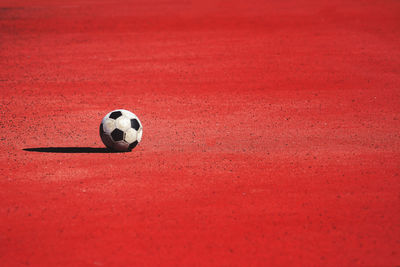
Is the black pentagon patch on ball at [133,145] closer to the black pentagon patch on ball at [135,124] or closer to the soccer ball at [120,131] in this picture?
the soccer ball at [120,131]

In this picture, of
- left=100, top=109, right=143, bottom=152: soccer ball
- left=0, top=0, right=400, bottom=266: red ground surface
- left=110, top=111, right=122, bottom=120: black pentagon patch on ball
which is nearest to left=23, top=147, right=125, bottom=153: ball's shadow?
left=0, top=0, right=400, bottom=266: red ground surface

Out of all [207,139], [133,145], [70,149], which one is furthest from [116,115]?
[207,139]

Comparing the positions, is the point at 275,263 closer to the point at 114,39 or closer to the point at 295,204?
the point at 295,204

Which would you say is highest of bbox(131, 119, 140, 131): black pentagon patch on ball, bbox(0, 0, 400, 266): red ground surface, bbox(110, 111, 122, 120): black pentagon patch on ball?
bbox(110, 111, 122, 120): black pentagon patch on ball

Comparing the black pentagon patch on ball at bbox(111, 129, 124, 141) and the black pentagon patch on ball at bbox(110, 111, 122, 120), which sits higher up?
the black pentagon patch on ball at bbox(110, 111, 122, 120)

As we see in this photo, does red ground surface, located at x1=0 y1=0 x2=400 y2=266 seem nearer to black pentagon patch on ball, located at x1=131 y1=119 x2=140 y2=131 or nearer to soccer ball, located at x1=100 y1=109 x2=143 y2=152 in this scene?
soccer ball, located at x1=100 y1=109 x2=143 y2=152

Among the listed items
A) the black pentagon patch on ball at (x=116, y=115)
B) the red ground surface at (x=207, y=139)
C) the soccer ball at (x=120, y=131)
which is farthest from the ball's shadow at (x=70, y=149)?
the black pentagon patch on ball at (x=116, y=115)

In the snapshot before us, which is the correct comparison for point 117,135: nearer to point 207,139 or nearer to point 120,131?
point 120,131
